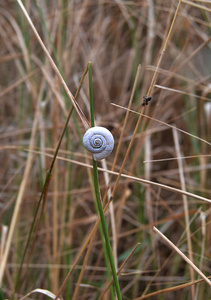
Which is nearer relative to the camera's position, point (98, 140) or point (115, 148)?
point (98, 140)

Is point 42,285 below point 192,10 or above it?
below

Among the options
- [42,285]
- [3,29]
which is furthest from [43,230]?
[3,29]

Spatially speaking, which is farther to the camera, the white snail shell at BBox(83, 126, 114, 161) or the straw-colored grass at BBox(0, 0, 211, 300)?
the straw-colored grass at BBox(0, 0, 211, 300)

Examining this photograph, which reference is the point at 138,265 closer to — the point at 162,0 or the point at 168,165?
the point at 168,165

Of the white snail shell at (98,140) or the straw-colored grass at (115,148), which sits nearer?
the white snail shell at (98,140)
